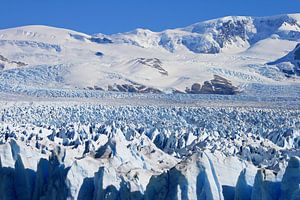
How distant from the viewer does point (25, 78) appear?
143 ft

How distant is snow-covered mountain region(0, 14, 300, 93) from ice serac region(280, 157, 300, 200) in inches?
1228

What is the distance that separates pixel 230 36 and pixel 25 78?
72211 millimetres

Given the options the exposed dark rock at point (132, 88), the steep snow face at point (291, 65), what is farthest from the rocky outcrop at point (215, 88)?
the steep snow face at point (291, 65)

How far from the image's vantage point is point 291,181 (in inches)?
287

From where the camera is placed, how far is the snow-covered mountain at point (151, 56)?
4572 centimetres

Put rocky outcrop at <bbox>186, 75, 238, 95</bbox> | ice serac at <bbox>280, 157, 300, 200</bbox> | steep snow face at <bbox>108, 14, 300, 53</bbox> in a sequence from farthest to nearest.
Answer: steep snow face at <bbox>108, 14, 300, 53</bbox>
rocky outcrop at <bbox>186, 75, 238, 95</bbox>
ice serac at <bbox>280, 157, 300, 200</bbox>

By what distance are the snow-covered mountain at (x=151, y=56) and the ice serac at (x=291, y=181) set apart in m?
31.2

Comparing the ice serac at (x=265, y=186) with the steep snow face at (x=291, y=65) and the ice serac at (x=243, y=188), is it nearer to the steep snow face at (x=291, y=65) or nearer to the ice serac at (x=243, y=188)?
the ice serac at (x=243, y=188)

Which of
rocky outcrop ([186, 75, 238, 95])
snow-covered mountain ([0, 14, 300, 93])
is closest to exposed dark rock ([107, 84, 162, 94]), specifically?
snow-covered mountain ([0, 14, 300, 93])

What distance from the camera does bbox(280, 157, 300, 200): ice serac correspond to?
7.22 meters

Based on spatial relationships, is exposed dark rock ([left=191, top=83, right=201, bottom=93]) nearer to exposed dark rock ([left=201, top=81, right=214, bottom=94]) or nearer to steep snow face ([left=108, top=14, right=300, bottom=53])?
exposed dark rock ([left=201, top=81, right=214, bottom=94])

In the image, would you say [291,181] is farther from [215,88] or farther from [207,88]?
[207,88]

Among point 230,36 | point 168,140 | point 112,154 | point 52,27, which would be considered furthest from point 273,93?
A: point 230,36

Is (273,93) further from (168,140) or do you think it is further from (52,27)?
(52,27)
